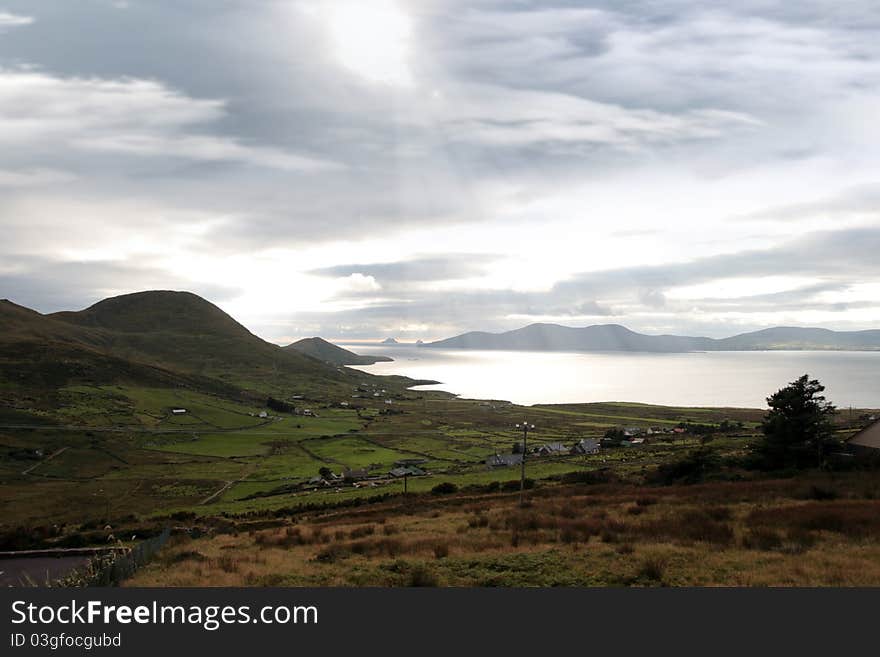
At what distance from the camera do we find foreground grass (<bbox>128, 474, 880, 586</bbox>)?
11617 mm

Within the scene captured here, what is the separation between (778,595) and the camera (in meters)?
9.08

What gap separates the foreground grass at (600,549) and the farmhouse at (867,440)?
18.2 m

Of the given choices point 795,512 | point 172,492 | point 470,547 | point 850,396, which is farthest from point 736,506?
point 850,396

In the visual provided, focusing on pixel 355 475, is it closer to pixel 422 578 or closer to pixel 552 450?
pixel 552 450

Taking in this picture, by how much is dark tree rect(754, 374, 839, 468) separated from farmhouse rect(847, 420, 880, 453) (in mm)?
1859

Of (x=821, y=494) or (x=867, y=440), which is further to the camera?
(x=867, y=440)

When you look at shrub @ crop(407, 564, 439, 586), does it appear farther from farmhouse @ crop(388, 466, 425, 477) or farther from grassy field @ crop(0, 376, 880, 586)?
farmhouse @ crop(388, 466, 425, 477)

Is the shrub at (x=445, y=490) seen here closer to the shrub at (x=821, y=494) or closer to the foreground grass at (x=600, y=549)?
the foreground grass at (x=600, y=549)

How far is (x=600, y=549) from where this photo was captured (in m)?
14.3

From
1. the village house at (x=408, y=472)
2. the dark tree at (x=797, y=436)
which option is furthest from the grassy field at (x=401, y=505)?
the dark tree at (x=797, y=436)

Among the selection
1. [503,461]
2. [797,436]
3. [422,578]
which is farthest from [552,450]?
[422,578]

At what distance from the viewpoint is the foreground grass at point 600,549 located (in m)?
11.6

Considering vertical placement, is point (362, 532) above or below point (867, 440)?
below

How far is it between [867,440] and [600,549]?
38.5 m
